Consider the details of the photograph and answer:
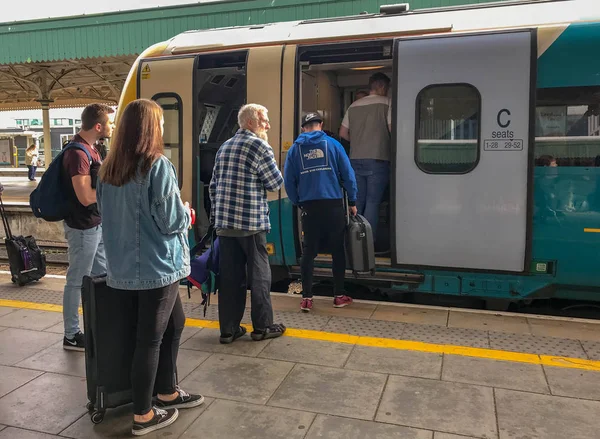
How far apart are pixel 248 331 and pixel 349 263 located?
3.90 feet

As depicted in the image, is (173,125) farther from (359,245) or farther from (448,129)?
(448,129)

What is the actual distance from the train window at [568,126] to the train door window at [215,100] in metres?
3.02

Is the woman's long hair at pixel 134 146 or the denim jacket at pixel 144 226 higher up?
the woman's long hair at pixel 134 146

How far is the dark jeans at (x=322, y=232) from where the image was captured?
490 centimetres

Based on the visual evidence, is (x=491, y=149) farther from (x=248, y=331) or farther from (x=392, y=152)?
(x=248, y=331)

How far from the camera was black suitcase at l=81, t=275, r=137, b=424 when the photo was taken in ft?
9.89

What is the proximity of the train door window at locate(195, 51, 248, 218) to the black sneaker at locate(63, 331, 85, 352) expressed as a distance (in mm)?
2483

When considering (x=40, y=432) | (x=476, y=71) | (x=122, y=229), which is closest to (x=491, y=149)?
(x=476, y=71)

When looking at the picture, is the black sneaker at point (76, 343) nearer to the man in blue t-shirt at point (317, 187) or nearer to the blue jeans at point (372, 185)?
the man in blue t-shirt at point (317, 187)

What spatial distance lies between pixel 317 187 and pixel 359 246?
2.33 ft

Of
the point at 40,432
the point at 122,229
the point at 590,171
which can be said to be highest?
the point at 590,171

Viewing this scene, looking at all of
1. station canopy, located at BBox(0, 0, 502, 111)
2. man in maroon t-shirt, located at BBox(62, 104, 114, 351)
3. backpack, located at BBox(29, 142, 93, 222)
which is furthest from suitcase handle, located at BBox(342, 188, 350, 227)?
station canopy, located at BBox(0, 0, 502, 111)

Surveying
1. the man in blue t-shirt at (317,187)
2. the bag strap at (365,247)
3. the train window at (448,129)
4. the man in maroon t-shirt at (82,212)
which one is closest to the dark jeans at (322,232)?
the man in blue t-shirt at (317,187)

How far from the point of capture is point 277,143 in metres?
5.51
